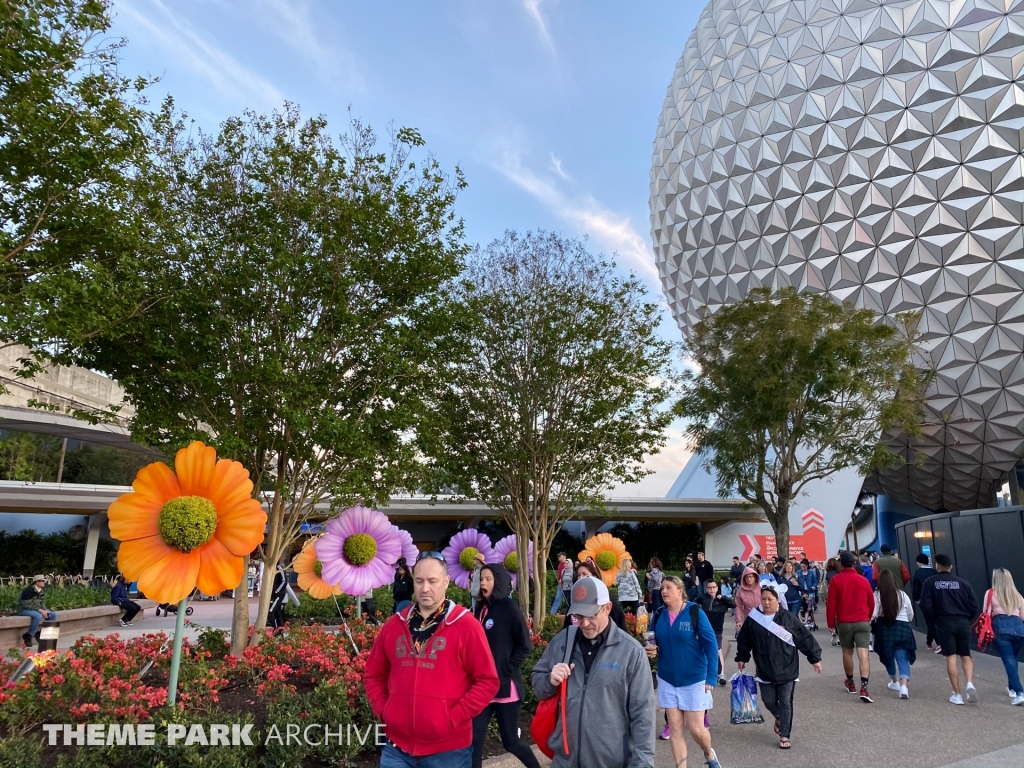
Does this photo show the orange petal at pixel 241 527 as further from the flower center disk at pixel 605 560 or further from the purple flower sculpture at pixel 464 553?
the flower center disk at pixel 605 560

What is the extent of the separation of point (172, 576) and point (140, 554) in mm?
268

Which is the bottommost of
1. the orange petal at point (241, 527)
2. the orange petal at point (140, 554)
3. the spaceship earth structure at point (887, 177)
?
the orange petal at point (140, 554)

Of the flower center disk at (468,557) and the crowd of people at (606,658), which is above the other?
the flower center disk at (468,557)

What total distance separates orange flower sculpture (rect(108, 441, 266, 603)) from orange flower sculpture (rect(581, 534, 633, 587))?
5.09 meters

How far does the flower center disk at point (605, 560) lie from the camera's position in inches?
351

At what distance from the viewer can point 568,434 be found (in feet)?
44.9

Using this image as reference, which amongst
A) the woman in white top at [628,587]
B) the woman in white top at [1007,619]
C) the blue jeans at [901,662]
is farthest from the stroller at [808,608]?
the woman in white top at [1007,619]

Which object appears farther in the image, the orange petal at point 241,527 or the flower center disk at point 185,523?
the orange petal at point 241,527

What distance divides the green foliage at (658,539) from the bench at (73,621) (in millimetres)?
21591

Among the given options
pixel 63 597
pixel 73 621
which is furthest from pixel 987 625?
pixel 63 597

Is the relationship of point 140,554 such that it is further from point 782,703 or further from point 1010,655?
point 1010,655

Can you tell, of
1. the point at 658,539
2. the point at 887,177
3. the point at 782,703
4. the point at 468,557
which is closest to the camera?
the point at 782,703

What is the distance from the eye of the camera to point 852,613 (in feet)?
27.7

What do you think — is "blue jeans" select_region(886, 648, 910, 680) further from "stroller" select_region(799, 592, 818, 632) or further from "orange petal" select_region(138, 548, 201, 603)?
"orange petal" select_region(138, 548, 201, 603)
